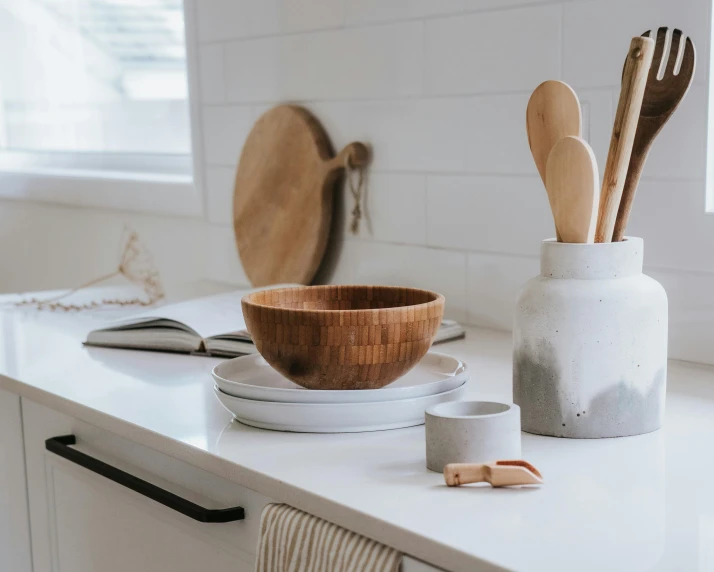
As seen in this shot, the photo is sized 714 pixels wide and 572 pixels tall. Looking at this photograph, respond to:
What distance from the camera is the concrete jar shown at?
85 cm

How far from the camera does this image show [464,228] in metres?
1.45

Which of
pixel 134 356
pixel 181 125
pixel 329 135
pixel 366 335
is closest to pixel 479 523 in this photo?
pixel 366 335

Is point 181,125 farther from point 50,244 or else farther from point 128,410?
point 128,410

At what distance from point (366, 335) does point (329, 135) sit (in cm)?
82

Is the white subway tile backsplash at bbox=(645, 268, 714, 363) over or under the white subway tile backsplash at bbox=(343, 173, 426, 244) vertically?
under

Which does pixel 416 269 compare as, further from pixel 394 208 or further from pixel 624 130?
pixel 624 130

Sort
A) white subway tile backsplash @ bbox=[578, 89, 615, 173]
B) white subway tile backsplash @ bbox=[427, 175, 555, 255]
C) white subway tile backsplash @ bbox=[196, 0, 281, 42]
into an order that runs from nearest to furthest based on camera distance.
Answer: white subway tile backsplash @ bbox=[578, 89, 615, 173] → white subway tile backsplash @ bbox=[427, 175, 555, 255] → white subway tile backsplash @ bbox=[196, 0, 281, 42]

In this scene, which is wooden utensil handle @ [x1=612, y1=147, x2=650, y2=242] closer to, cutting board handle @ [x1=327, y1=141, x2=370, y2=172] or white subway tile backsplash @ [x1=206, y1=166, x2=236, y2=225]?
cutting board handle @ [x1=327, y1=141, x2=370, y2=172]

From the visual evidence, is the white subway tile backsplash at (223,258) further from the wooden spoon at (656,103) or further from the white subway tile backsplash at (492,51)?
the wooden spoon at (656,103)

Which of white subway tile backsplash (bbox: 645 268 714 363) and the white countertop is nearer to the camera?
the white countertop

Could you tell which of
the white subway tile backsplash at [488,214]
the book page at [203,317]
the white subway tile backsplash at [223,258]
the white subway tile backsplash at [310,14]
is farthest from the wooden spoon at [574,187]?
the white subway tile backsplash at [223,258]

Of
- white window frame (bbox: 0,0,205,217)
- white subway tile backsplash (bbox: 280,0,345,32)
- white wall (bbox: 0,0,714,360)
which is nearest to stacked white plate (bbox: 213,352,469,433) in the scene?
white wall (bbox: 0,0,714,360)

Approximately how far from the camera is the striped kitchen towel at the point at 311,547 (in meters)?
0.70

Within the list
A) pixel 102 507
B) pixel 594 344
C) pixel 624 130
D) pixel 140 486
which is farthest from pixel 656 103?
pixel 102 507
